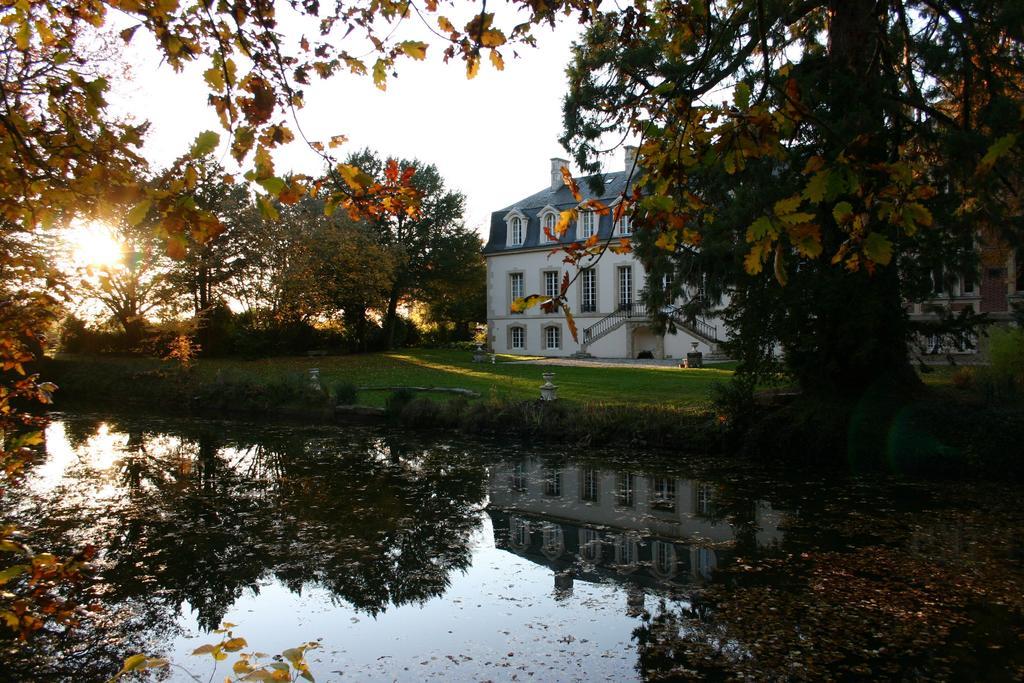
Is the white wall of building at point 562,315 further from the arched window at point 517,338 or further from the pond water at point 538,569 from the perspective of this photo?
the pond water at point 538,569

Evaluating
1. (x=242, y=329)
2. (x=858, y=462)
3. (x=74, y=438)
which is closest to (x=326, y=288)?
(x=242, y=329)

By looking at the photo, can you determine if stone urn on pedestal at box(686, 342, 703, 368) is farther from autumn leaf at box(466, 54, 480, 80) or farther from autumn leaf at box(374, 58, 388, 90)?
autumn leaf at box(374, 58, 388, 90)

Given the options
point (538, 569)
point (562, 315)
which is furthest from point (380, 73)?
point (562, 315)

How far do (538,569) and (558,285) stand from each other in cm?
2873

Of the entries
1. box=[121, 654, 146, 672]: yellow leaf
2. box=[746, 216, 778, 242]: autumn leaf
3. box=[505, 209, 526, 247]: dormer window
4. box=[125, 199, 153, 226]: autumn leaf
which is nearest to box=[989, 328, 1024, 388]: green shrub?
box=[746, 216, 778, 242]: autumn leaf

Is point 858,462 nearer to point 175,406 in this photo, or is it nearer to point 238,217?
point 175,406

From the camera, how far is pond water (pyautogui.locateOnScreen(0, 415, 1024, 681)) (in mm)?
4781

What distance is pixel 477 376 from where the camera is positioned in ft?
73.8

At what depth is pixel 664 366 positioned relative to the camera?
83.9ft

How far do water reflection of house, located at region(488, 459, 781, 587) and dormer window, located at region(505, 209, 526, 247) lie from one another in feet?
90.6

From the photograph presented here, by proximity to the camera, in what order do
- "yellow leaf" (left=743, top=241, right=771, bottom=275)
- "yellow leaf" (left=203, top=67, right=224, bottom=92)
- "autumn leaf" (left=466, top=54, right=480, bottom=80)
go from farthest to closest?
"autumn leaf" (left=466, top=54, right=480, bottom=80) < "yellow leaf" (left=203, top=67, right=224, bottom=92) < "yellow leaf" (left=743, top=241, right=771, bottom=275)

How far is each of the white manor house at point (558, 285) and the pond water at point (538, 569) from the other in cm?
2102

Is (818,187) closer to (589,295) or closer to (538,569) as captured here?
(538,569)

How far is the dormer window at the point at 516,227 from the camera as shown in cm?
3756
